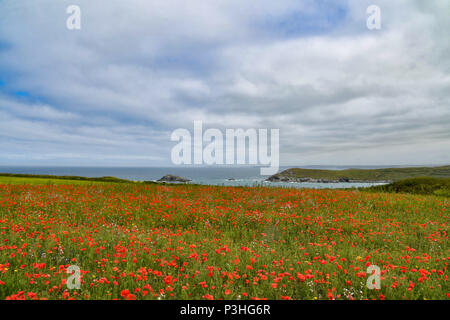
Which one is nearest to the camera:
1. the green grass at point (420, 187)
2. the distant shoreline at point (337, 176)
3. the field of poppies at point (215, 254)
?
the field of poppies at point (215, 254)

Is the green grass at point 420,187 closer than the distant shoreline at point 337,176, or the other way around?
the green grass at point 420,187

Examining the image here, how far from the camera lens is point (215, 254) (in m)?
4.90

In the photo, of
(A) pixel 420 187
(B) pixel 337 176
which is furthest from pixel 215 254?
(B) pixel 337 176

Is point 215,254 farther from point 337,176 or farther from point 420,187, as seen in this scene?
point 337,176

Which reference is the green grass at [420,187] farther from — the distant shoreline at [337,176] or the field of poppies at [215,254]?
the distant shoreline at [337,176]

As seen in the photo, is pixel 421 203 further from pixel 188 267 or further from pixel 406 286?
pixel 188 267

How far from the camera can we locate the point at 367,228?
24.5ft

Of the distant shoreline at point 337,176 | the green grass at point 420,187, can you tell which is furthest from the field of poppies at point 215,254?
the distant shoreline at point 337,176

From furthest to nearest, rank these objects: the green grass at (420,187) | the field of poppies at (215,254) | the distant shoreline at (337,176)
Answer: the distant shoreline at (337,176), the green grass at (420,187), the field of poppies at (215,254)

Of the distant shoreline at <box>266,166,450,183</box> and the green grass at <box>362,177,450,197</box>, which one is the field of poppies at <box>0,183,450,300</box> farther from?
the distant shoreline at <box>266,166,450,183</box>

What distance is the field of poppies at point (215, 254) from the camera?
346 cm

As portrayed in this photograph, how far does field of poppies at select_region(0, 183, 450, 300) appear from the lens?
346 centimetres

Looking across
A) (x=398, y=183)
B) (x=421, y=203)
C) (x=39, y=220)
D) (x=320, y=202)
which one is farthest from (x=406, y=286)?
(x=398, y=183)

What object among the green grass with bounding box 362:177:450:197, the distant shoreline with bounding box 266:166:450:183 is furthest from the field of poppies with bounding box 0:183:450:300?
the distant shoreline with bounding box 266:166:450:183
